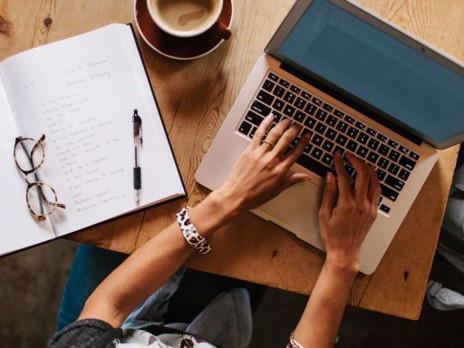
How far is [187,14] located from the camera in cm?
78

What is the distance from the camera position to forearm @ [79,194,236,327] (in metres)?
0.79

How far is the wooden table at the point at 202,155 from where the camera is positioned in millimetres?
825

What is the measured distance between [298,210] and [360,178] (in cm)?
13

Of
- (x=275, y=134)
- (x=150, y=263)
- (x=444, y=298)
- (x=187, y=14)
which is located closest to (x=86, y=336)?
(x=150, y=263)

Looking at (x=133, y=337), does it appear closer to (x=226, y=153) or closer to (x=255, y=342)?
(x=226, y=153)

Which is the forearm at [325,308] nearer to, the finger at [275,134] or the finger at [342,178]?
the finger at [342,178]

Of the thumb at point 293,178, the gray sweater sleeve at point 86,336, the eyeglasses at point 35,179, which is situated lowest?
the gray sweater sleeve at point 86,336

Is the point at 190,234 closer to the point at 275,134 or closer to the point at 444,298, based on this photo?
the point at 275,134

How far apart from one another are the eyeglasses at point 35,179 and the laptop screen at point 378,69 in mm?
474

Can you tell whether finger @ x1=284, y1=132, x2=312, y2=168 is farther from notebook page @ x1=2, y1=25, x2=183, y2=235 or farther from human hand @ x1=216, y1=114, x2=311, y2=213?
notebook page @ x1=2, y1=25, x2=183, y2=235

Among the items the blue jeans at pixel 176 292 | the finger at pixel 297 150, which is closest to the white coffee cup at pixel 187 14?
the finger at pixel 297 150

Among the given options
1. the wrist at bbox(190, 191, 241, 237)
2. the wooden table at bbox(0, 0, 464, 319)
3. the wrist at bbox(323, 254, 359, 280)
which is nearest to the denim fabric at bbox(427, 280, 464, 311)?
the wooden table at bbox(0, 0, 464, 319)

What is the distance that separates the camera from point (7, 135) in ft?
2.66

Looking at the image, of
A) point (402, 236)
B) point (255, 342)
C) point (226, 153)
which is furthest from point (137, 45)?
point (255, 342)
